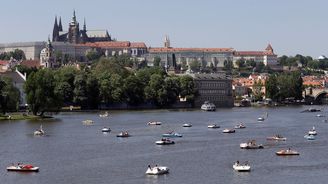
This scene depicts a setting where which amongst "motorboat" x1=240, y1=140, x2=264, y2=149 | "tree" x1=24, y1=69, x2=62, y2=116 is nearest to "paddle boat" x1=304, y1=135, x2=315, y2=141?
"motorboat" x1=240, y1=140, x2=264, y2=149

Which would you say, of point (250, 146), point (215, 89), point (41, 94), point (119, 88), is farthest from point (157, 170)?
point (215, 89)

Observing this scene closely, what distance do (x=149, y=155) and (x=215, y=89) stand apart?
4244 inches

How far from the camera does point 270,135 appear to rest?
76.1m

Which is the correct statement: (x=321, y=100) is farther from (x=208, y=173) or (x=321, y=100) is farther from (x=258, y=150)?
(x=208, y=173)

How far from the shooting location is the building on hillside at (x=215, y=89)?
6299 inches

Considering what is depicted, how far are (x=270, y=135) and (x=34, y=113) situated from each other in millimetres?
31641

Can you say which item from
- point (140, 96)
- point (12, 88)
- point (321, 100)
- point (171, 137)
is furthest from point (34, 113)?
point (321, 100)

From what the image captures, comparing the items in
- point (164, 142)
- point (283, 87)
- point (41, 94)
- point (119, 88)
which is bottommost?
point (283, 87)

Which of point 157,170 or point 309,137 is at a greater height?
point 157,170

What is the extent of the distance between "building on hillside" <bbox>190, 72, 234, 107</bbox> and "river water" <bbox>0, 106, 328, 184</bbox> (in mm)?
71425

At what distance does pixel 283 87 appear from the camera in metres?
169

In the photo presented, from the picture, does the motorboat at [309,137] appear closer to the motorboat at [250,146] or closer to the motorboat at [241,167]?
the motorboat at [250,146]

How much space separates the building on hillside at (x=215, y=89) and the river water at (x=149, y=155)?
234ft

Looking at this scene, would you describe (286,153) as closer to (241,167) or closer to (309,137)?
(241,167)
